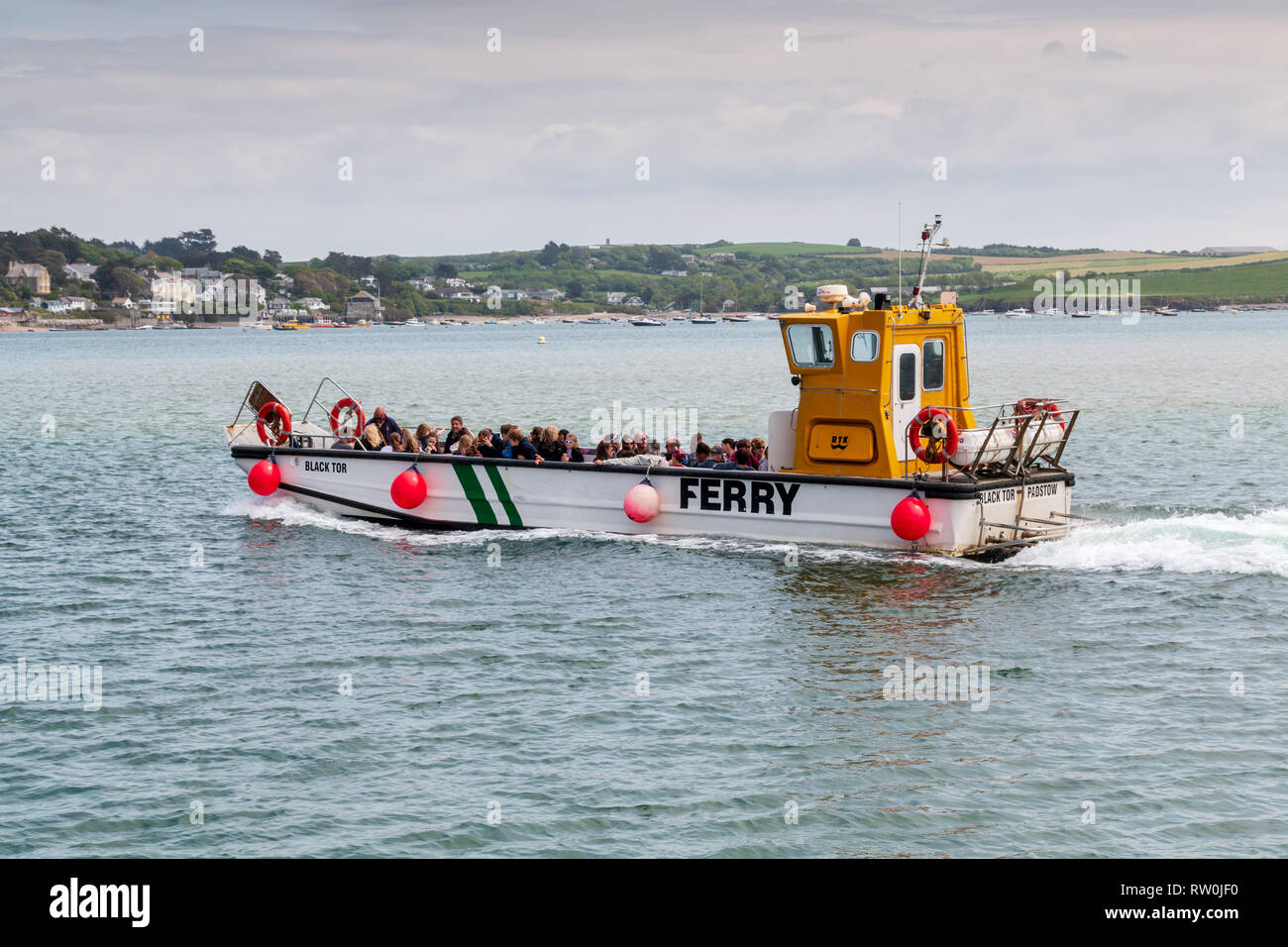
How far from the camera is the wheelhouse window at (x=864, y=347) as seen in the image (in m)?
19.2

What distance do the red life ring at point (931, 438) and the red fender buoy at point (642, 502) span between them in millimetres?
4027

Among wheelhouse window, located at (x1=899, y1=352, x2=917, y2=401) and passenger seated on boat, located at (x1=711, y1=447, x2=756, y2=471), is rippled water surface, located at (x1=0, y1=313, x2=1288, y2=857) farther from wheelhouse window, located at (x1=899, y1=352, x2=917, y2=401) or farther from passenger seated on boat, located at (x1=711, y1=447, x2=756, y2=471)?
wheelhouse window, located at (x1=899, y1=352, x2=917, y2=401)

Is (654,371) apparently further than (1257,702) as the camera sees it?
Yes

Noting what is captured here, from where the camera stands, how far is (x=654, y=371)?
274 ft

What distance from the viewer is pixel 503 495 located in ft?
71.2

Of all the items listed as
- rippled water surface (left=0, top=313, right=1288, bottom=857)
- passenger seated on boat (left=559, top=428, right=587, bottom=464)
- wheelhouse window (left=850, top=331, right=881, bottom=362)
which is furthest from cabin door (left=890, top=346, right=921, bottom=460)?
passenger seated on boat (left=559, top=428, right=587, bottom=464)

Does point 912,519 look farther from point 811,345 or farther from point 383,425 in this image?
point 383,425

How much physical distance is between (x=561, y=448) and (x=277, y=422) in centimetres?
577

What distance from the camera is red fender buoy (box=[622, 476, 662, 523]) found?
2038 cm

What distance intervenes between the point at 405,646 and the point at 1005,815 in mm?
7476

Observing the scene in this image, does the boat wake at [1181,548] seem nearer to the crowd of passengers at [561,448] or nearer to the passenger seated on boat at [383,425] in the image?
the crowd of passengers at [561,448]

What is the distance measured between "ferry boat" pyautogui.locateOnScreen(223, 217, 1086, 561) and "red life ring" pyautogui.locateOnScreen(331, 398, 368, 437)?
3326mm
